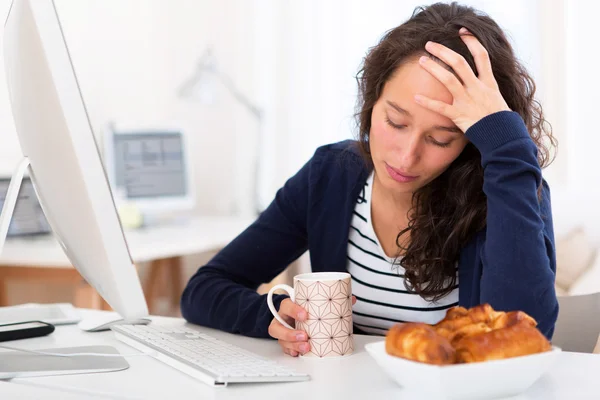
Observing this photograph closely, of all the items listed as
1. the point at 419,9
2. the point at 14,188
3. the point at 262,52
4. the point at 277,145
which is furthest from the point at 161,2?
the point at 14,188

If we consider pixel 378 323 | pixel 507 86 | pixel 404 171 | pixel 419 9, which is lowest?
pixel 378 323

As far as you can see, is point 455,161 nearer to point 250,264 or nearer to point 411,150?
point 411,150

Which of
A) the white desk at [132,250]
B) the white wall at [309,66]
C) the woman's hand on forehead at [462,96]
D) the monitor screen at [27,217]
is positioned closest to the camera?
the woman's hand on forehead at [462,96]

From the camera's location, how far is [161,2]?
11.6ft

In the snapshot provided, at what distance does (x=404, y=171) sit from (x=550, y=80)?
2089 mm

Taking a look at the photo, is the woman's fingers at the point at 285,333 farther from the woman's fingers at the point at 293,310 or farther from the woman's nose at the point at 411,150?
the woman's nose at the point at 411,150

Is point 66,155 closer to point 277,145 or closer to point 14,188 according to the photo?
point 14,188

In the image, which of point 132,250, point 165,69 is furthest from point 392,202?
point 165,69

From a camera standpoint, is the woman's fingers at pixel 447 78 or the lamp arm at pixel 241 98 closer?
the woman's fingers at pixel 447 78

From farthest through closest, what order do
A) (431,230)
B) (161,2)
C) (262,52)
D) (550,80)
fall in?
1. (262,52)
2. (161,2)
3. (550,80)
4. (431,230)

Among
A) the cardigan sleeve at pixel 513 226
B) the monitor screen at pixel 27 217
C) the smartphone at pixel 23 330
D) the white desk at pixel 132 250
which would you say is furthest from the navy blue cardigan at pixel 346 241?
the monitor screen at pixel 27 217

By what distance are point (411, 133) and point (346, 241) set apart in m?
0.31

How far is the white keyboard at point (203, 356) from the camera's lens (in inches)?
33.5

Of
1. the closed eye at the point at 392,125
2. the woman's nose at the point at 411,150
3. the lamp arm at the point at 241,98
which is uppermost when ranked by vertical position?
the lamp arm at the point at 241,98
